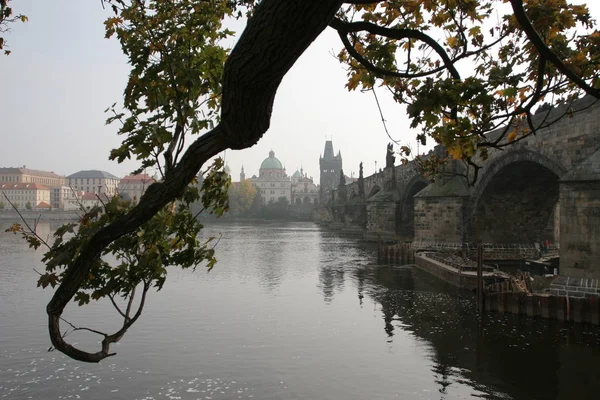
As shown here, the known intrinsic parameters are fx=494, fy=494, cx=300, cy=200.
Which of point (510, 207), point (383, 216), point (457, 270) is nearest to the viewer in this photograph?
point (457, 270)

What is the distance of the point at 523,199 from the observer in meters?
31.1

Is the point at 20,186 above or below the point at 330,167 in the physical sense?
below

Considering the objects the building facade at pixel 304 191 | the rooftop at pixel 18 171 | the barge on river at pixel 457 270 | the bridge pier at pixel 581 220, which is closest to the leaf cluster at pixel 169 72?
the bridge pier at pixel 581 220

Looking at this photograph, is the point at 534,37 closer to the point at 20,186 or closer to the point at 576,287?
the point at 576,287

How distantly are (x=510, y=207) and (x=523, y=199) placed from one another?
0.94 metres

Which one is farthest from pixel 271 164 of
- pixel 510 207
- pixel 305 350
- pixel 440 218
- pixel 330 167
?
pixel 305 350

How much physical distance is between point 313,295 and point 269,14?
19674 millimetres

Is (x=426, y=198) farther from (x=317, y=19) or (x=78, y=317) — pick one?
(x=317, y=19)

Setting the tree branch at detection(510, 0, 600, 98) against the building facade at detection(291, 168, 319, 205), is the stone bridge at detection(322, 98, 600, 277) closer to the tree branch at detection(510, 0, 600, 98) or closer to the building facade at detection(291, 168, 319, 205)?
Answer: the tree branch at detection(510, 0, 600, 98)

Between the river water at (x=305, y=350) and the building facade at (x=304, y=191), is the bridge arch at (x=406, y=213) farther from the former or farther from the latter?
the building facade at (x=304, y=191)

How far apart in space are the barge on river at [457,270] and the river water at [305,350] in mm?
880

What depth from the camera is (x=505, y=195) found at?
102 ft

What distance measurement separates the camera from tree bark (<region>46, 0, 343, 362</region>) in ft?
7.20

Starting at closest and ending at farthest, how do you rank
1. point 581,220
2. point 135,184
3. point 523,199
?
point 581,220, point 523,199, point 135,184
